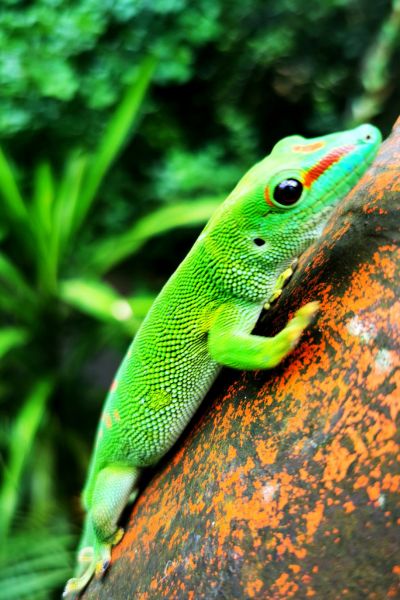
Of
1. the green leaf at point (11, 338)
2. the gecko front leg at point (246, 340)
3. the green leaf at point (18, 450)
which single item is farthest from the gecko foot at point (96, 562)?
the green leaf at point (11, 338)

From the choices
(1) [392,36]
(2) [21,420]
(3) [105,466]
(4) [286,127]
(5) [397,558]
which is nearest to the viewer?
(5) [397,558]

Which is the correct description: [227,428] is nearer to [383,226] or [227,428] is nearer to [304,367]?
[304,367]

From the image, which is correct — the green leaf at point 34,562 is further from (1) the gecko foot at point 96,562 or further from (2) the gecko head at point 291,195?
(2) the gecko head at point 291,195

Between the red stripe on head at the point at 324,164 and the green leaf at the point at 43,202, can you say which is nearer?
the red stripe on head at the point at 324,164

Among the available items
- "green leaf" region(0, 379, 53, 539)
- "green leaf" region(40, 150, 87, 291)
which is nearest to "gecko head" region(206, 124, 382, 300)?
"green leaf" region(0, 379, 53, 539)

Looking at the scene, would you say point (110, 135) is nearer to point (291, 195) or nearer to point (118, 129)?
point (118, 129)

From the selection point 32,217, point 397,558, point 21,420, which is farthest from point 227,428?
point 32,217

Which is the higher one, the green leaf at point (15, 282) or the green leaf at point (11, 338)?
the green leaf at point (15, 282)
